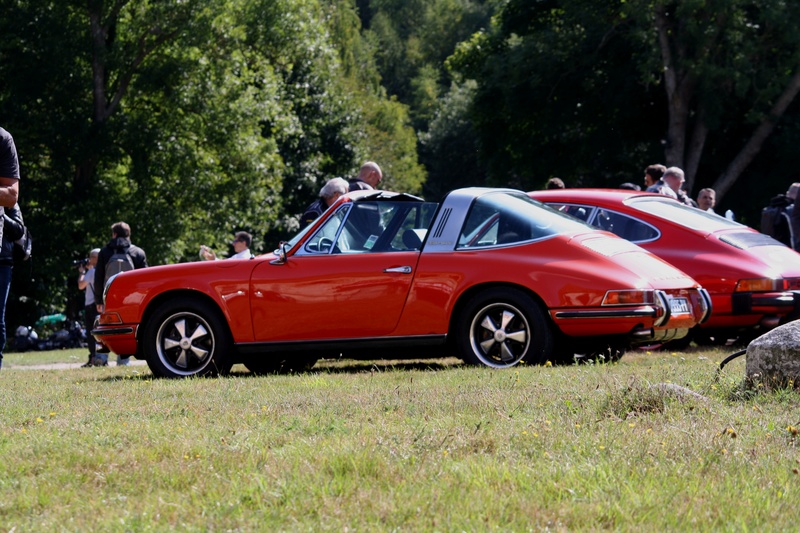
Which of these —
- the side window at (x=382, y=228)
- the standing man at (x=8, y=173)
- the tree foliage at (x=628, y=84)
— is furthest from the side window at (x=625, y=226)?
the tree foliage at (x=628, y=84)

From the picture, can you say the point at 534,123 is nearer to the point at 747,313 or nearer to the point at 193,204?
the point at 193,204

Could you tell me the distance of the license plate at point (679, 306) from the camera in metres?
9.79

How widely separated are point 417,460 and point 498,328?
4.64 m

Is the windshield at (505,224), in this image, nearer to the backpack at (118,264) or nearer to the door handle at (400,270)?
the door handle at (400,270)

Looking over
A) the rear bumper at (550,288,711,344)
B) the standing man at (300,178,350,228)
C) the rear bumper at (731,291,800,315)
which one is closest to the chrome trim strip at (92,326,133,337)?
the standing man at (300,178,350,228)

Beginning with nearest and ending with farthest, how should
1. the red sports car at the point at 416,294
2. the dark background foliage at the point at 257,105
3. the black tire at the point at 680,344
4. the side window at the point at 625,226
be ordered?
the red sports car at the point at 416,294
the side window at the point at 625,226
the black tire at the point at 680,344
the dark background foliage at the point at 257,105

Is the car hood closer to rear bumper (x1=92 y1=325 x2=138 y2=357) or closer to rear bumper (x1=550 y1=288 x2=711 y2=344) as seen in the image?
rear bumper (x1=550 y1=288 x2=711 y2=344)

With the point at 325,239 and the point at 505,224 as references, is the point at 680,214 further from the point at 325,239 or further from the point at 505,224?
the point at 325,239

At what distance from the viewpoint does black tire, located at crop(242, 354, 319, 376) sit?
11.0 m

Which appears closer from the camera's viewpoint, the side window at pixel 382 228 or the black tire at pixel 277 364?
the side window at pixel 382 228

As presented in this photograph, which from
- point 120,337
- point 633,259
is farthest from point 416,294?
point 120,337

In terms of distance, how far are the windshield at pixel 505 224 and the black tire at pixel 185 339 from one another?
2151 millimetres

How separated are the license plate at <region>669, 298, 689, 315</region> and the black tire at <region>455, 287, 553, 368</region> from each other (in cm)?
99

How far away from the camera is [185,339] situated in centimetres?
1041
